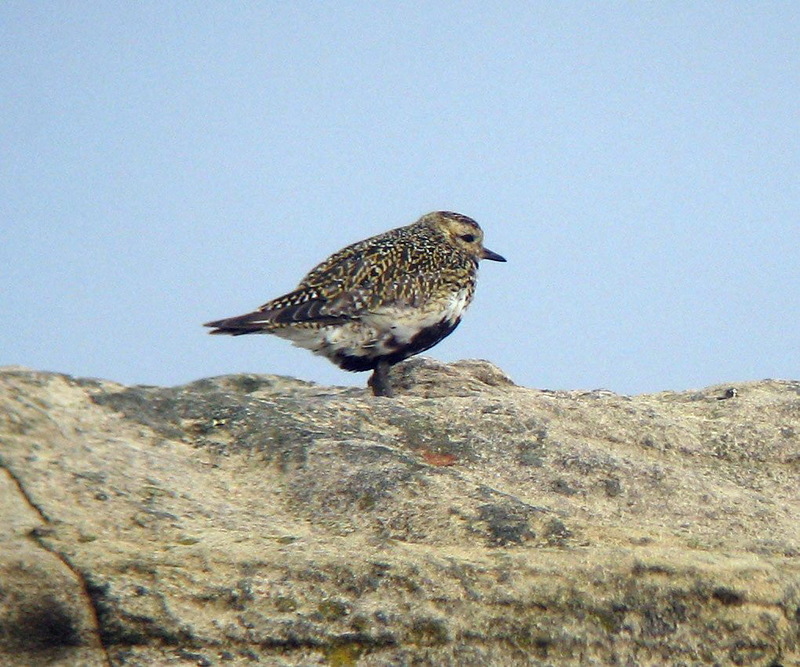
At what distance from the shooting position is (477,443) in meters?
6.48

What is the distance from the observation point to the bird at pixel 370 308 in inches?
376

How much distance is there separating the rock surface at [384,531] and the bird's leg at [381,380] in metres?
1.66

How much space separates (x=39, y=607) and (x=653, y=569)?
2.62 meters

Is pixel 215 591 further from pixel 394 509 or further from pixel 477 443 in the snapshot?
pixel 477 443

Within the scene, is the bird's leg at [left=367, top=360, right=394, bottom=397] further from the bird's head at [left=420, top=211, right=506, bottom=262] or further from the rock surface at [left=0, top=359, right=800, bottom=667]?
the bird's head at [left=420, top=211, right=506, bottom=262]

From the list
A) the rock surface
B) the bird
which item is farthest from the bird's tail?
the rock surface

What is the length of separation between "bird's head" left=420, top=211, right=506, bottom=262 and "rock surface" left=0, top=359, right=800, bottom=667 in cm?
444

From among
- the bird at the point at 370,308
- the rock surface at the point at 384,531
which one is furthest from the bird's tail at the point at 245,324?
the rock surface at the point at 384,531

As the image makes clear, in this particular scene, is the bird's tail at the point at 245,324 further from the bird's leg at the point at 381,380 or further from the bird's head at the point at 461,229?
the bird's head at the point at 461,229

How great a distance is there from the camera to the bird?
956 centimetres

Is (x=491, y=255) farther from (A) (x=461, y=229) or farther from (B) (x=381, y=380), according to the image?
(B) (x=381, y=380)

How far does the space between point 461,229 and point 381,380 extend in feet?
9.33

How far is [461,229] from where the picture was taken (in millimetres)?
11438

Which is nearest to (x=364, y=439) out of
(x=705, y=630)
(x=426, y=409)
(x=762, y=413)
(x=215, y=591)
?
(x=426, y=409)
